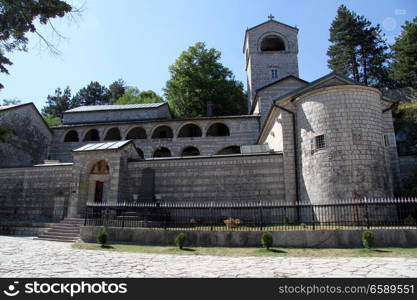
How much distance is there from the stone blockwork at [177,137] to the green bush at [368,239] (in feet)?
56.9

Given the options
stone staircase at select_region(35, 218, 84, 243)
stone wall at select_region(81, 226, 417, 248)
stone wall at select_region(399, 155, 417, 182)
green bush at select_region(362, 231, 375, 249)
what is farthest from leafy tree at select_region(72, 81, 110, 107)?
green bush at select_region(362, 231, 375, 249)

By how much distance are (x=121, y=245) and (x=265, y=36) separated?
1125 inches

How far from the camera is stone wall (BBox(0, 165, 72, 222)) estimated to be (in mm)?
17391

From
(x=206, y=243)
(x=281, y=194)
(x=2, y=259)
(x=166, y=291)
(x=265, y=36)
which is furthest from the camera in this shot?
(x=265, y=36)

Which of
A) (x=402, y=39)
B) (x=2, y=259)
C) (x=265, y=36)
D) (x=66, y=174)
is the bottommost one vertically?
(x=2, y=259)

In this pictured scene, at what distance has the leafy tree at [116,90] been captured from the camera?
54.5 meters

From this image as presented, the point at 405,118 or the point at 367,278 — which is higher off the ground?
the point at 405,118

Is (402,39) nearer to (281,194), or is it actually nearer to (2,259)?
(281,194)

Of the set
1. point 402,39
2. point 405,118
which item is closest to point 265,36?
point 402,39

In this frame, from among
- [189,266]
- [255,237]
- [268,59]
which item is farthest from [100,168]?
[268,59]

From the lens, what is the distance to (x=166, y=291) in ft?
16.1

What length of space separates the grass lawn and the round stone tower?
3874mm

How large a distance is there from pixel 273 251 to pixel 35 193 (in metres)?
16.1

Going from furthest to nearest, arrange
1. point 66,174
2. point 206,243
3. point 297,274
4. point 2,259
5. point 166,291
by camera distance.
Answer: point 66,174 → point 206,243 → point 2,259 → point 297,274 → point 166,291
